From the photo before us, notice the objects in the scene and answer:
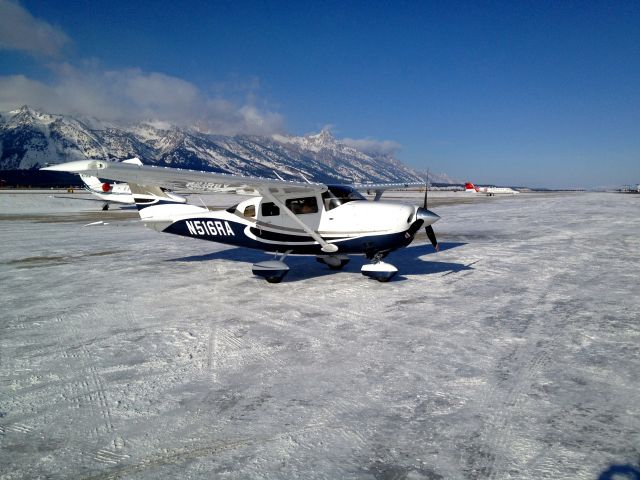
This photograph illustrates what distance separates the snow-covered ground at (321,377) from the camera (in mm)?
3031

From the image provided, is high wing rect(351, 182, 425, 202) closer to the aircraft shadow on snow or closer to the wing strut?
the aircraft shadow on snow

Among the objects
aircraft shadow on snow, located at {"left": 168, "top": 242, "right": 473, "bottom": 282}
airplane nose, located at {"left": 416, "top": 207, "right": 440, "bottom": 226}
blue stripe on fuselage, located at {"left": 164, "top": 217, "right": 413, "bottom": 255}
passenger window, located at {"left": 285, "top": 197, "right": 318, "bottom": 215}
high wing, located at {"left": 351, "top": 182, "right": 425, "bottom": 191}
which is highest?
high wing, located at {"left": 351, "top": 182, "right": 425, "bottom": 191}

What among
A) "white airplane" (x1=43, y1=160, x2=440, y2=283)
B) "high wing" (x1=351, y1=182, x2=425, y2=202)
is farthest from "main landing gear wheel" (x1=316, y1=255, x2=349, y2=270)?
"high wing" (x1=351, y1=182, x2=425, y2=202)

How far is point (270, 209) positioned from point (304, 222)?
102 centimetres

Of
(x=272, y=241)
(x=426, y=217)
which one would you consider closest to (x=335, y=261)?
(x=272, y=241)

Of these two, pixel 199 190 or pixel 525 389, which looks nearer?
pixel 525 389

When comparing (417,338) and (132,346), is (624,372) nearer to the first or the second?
(417,338)

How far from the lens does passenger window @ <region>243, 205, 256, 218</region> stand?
10.0 metres

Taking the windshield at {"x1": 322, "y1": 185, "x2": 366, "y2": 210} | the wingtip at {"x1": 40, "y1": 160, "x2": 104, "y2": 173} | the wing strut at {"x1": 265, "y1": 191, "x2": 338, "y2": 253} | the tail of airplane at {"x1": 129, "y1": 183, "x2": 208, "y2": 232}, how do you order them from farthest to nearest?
the tail of airplane at {"x1": 129, "y1": 183, "x2": 208, "y2": 232}
the windshield at {"x1": 322, "y1": 185, "x2": 366, "y2": 210}
the wing strut at {"x1": 265, "y1": 191, "x2": 338, "y2": 253}
the wingtip at {"x1": 40, "y1": 160, "x2": 104, "y2": 173}

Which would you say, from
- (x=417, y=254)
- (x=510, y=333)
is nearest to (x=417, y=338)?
(x=510, y=333)

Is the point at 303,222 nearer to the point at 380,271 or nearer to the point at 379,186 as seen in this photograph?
the point at 380,271

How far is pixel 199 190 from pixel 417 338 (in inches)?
294

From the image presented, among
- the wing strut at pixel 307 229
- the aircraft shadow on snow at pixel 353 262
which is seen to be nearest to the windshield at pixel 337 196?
the wing strut at pixel 307 229

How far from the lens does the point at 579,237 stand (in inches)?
637
